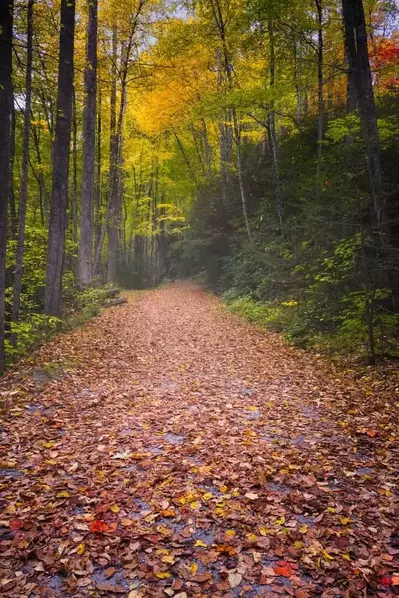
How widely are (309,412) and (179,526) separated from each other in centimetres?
300

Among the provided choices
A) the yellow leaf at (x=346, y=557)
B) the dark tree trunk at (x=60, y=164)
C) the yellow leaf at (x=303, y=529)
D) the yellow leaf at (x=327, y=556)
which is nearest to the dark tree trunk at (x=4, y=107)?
the dark tree trunk at (x=60, y=164)

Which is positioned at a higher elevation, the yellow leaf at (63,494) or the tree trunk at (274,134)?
the tree trunk at (274,134)

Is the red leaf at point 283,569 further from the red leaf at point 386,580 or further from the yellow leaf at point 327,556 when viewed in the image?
the red leaf at point 386,580

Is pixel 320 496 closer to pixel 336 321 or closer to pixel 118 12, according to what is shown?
pixel 336 321

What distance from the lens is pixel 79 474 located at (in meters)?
4.05

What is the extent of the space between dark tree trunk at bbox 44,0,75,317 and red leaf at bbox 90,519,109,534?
24.7ft

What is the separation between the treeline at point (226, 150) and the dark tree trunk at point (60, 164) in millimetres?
35

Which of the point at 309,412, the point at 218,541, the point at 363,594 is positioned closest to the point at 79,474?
the point at 218,541

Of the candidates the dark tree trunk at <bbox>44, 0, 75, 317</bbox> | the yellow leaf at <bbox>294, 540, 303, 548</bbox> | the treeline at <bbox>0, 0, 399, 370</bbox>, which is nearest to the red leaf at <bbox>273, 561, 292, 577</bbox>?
→ the yellow leaf at <bbox>294, 540, 303, 548</bbox>

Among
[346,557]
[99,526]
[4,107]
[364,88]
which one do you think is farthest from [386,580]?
[364,88]

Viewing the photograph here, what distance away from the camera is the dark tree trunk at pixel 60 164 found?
9.24 m

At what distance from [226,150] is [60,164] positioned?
1182 cm

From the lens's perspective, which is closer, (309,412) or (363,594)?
(363,594)

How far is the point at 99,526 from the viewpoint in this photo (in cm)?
324
